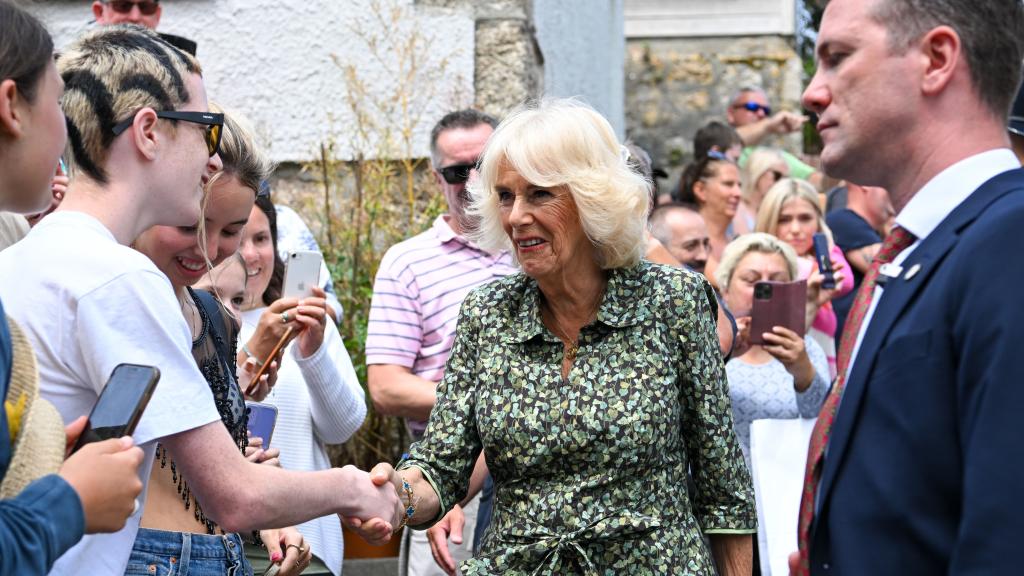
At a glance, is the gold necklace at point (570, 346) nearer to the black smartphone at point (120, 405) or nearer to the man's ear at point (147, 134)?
the man's ear at point (147, 134)

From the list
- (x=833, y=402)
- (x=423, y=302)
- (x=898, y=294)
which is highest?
(x=898, y=294)

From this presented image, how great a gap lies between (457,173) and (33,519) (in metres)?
Answer: 3.52

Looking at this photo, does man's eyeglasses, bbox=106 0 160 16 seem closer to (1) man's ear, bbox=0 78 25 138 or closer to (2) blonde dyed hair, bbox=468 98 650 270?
(2) blonde dyed hair, bbox=468 98 650 270

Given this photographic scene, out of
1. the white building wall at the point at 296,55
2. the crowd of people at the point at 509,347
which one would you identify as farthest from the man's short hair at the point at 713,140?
the crowd of people at the point at 509,347

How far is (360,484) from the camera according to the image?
3.04 metres

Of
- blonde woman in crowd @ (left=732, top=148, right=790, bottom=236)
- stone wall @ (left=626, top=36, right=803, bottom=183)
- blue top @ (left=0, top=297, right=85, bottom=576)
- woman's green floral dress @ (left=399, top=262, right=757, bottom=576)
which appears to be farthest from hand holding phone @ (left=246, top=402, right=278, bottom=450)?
stone wall @ (left=626, top=36, right=803, bottom=183)

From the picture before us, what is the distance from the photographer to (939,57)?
2.21 m

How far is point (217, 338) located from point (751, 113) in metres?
8.87

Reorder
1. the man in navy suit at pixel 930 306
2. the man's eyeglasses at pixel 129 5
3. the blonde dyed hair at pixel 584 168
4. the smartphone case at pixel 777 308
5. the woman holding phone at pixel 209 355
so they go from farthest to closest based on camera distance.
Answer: the man's eyeglasses at pixel 129 5
the smartphone case at pixel 777 308
the blonde dyed hair at pixel 584 168
the woman holding phone at pixel 209 355
the man in navy suit at pixel 930 306

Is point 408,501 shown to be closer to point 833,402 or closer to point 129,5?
point 833,402

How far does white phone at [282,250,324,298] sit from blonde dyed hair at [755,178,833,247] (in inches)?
149

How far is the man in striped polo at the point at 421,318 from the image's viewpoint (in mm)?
4855

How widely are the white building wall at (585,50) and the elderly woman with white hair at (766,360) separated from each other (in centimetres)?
218

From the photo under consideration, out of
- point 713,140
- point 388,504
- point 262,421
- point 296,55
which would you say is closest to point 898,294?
point 388,504
